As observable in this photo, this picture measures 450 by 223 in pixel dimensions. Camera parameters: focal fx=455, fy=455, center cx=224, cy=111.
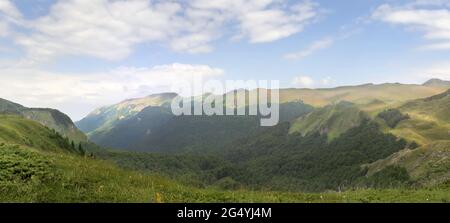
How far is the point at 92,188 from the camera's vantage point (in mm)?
20750

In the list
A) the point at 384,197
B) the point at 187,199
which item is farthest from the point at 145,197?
the point at 384,197

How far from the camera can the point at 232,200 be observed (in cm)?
2059

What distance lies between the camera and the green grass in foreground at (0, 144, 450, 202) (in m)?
19.6

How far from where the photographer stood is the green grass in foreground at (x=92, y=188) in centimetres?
1961

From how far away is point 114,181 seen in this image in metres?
22.2

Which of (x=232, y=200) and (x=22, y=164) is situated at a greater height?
(x=22, y=164)
